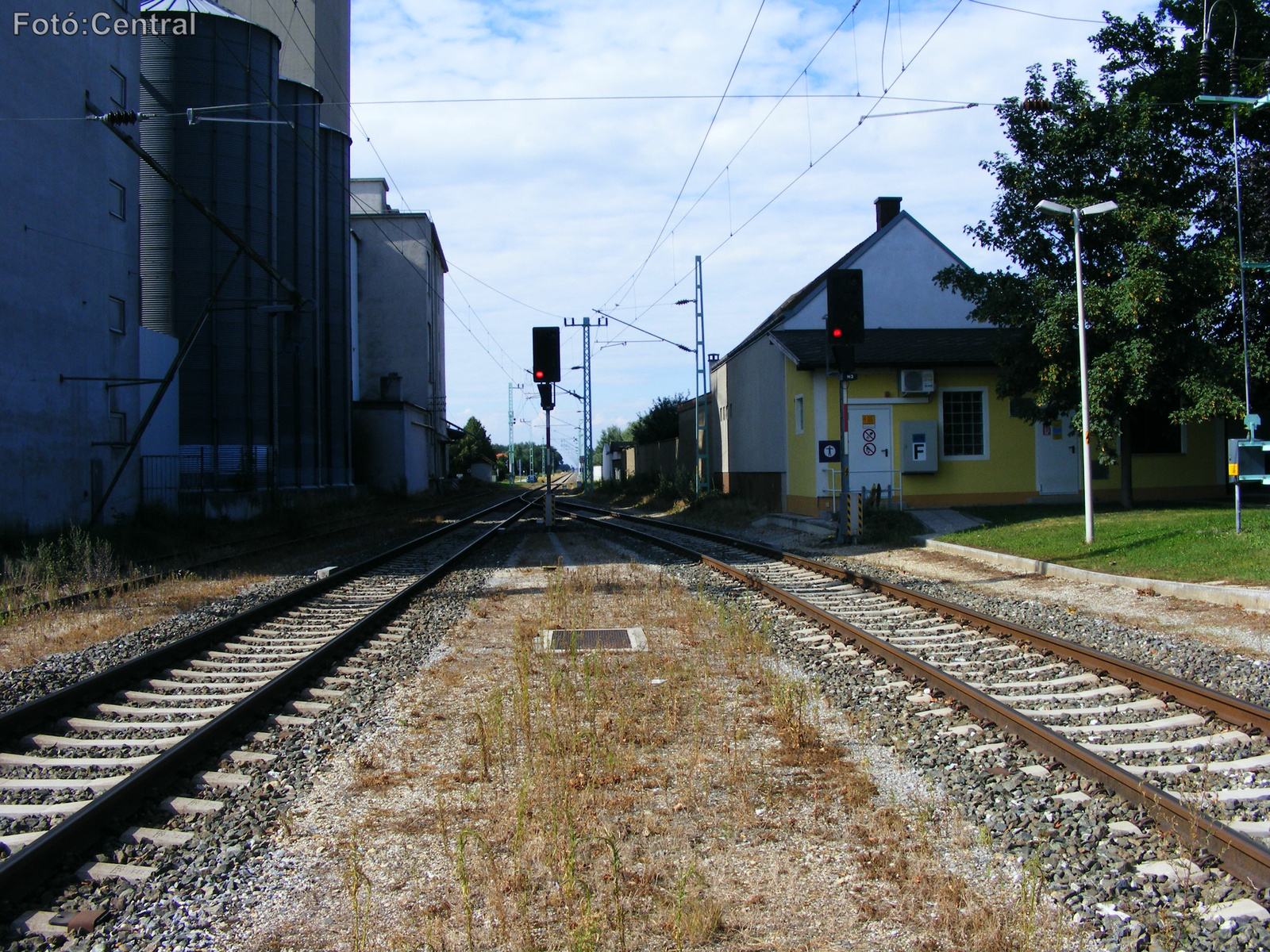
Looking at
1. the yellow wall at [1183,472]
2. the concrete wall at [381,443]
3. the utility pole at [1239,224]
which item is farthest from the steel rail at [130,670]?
the concrete wall at [381,443]

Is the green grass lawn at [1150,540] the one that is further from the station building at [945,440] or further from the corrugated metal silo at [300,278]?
the corrugated metal silo at [300,278]

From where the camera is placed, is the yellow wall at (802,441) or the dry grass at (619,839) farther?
the yellow wall at (802,441)

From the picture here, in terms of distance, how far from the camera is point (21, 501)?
18.7 metres

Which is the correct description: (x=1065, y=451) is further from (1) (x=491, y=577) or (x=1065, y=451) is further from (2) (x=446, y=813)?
(2) (x=446, y=813)

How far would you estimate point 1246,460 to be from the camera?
14.1 m

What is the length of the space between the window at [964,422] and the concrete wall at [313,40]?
32585 mm

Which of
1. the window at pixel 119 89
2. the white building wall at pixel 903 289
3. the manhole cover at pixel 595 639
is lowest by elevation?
the manhole cover at pixel 595 639

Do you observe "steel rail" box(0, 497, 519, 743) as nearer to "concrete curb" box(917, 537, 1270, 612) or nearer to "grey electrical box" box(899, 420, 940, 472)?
"concrete curb" box(917, 537, 1270, 612)

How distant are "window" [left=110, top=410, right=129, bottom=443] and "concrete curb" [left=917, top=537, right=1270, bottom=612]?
1955 centimetres

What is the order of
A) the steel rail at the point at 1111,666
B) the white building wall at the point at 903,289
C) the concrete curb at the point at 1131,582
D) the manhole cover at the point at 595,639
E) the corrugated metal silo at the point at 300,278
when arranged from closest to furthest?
the steel rail at the point at 1111,666 < the manhole cover at the point at 595,639 < the concrete curb at the point at 1131,582 < the white building wall at the point at 903,289 < the corrugated metal silo at the point at 300,278

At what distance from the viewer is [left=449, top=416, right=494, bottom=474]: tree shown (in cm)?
8794

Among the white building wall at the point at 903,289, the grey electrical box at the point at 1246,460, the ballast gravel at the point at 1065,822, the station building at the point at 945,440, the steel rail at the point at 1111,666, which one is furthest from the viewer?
the white building wall at the point at 903,289

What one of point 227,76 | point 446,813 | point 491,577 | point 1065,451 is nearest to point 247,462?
point 227,76

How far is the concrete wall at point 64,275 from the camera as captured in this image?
728 inches
